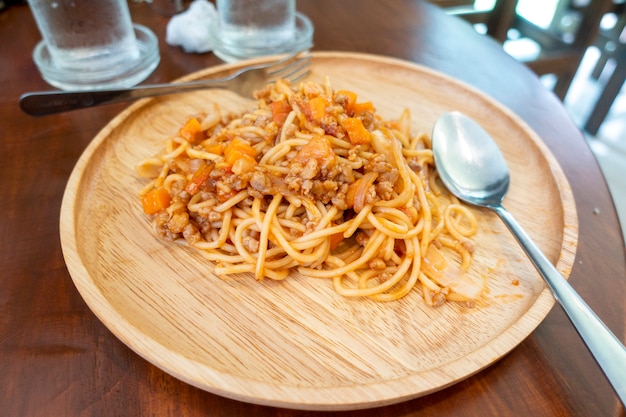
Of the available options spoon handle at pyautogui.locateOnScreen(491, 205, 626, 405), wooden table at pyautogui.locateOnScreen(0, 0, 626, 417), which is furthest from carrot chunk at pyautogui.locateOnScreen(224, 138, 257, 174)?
spoon handle at pyautogui.locateOnScreen(491, 205, 626, 405)

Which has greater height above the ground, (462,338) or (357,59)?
(357,59)

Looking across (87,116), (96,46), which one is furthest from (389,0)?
(87,116)

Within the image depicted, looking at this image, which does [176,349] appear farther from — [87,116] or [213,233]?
[87,116]

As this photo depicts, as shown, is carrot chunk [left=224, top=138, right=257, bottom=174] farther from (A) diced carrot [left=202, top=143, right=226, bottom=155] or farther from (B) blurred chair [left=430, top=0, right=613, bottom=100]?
(B) blurred chair [left=430, top=0, right=613, bottom=100]

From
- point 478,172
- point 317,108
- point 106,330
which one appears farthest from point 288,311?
point 478,172

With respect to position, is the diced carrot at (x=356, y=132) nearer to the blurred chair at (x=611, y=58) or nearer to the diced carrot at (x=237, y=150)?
the diced carrot at (x=237, y=150)
